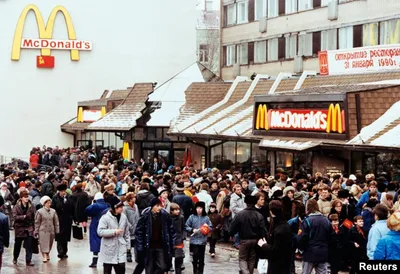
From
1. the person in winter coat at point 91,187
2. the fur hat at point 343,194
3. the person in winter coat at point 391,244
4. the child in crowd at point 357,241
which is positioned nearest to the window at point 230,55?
the person in winter coat at point 91,187

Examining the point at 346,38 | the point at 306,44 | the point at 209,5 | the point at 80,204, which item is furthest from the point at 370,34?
the point at 209,5

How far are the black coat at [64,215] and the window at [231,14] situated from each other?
3820cm

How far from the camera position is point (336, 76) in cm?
3791

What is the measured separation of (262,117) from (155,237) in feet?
62.8

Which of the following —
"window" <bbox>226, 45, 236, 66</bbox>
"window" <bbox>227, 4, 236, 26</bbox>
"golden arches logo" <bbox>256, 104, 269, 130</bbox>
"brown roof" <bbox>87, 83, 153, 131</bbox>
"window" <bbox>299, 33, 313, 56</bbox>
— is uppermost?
"window" <bbox>227, 4, 236, 26</bbox>

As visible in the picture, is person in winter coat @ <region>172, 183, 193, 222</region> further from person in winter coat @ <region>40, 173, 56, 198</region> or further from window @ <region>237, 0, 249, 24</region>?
window @ <region>237, 0, 249, 24</region>

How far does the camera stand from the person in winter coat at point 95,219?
20.5 meters

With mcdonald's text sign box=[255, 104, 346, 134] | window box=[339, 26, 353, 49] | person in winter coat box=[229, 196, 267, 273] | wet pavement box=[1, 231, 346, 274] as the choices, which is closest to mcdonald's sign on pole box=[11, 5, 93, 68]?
window box=[339, 26, 353, 49]

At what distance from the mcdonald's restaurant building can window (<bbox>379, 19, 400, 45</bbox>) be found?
18.0 ft

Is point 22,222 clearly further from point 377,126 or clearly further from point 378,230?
point 377,126

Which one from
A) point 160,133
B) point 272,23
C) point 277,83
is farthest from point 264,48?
point 277,83

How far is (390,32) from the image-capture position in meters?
43.7

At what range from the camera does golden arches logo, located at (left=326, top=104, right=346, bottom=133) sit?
2962 cm

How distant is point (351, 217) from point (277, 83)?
2168 centimetres
